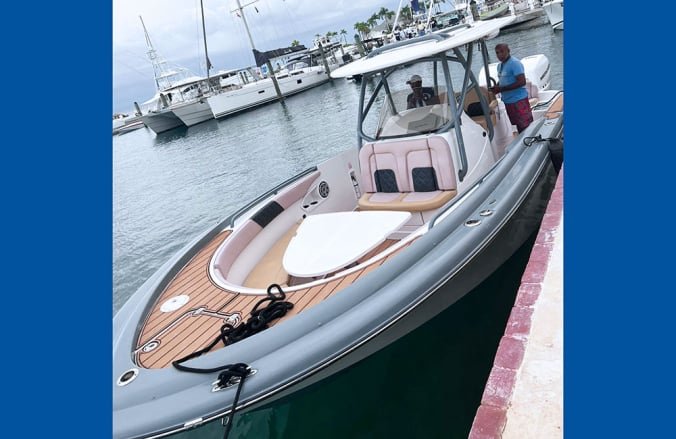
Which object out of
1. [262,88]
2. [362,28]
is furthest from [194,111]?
[362,28]

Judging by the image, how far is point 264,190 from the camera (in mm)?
11203

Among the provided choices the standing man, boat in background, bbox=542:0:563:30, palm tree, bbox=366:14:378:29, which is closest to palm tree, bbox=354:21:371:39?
palm tree, bbox=366:14:378:29

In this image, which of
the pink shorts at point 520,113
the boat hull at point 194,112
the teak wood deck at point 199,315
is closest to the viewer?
the teak wood deck at point 199,315

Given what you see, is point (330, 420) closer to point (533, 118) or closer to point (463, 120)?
point (463, 120)

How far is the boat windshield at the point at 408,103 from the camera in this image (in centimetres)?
A: 454

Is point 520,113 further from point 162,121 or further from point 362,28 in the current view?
point 362,28

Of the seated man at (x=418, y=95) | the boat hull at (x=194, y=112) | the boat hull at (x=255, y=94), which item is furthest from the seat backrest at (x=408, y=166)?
the boat hull at (x=194, y=112)

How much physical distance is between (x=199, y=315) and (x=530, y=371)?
6.94 ft

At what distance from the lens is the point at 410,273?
2943 millimetres

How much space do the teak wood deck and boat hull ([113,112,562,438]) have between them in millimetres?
112

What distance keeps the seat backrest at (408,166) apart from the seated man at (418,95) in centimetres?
53

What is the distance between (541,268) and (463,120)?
2.22 meters

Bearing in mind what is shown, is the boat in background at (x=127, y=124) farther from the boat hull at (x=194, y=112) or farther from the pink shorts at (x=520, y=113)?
the pink shorts at (x=520, y=113)

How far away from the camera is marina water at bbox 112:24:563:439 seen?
126 inches
